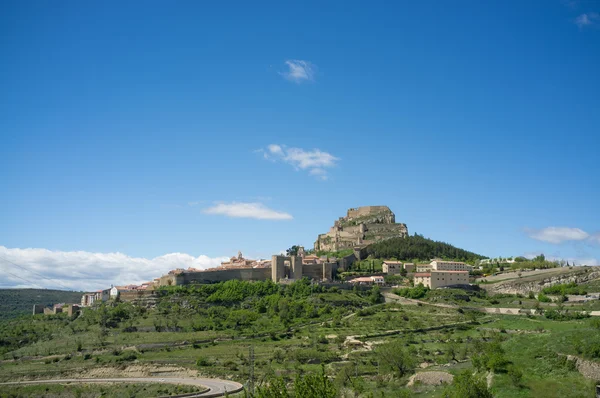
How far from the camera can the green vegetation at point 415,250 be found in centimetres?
9631

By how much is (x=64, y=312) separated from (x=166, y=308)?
18945 mm

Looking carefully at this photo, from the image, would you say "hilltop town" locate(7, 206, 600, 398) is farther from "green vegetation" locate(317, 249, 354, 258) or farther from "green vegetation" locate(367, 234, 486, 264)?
"green vegetation" locate(317, 249, 354, 258)

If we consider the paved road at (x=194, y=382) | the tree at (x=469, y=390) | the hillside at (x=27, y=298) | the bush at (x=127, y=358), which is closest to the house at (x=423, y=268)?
the bush at (x=127, y=358)

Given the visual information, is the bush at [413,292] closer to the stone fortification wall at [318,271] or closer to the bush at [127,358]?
the stone fortification wall at [318,271]

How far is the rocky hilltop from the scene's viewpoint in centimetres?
10688

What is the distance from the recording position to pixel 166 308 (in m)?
72.8

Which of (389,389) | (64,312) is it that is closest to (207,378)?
(389,389)

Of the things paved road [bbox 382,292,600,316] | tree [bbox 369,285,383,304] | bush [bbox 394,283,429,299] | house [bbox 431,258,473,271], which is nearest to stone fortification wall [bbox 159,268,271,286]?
tree [bbox 369,285,383,304]

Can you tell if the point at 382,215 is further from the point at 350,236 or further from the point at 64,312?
the point at 64,312

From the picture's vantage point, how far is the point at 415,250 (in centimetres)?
9681

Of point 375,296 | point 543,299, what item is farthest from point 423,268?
point 543,299

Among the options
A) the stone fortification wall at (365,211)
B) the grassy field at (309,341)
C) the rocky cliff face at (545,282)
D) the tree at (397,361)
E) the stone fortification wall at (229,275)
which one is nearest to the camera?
the grassy field at (309,341)

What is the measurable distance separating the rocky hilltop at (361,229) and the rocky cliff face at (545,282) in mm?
30422

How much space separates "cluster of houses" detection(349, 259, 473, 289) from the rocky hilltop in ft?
51.3
